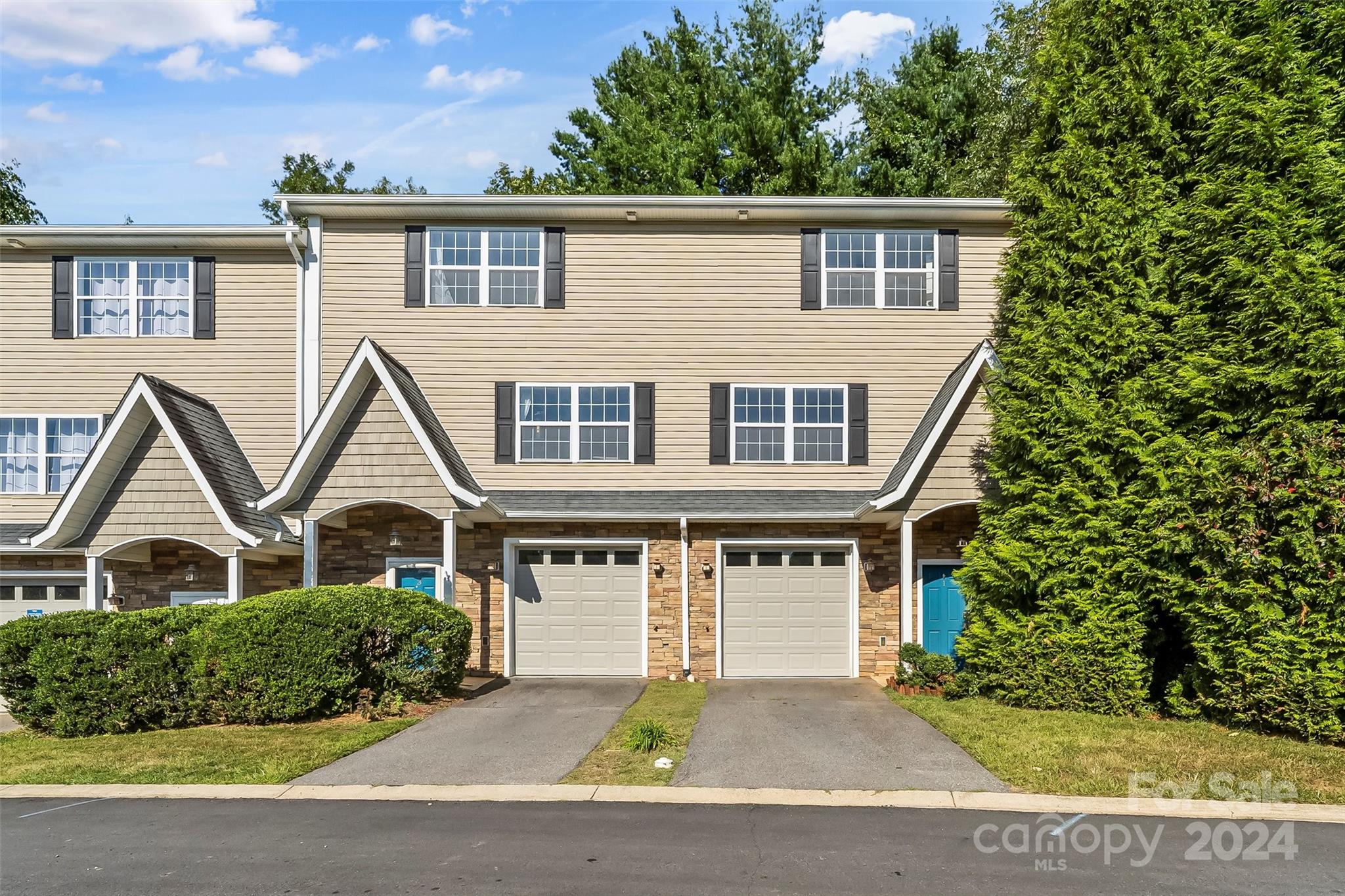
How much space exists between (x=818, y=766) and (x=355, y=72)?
506 inches

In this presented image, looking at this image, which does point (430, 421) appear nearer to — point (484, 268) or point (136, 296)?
point (484, 268)

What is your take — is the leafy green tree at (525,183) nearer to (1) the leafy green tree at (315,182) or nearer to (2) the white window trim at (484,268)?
(1) the leafy green tree at (315,182)

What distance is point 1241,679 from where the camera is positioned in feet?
34.1

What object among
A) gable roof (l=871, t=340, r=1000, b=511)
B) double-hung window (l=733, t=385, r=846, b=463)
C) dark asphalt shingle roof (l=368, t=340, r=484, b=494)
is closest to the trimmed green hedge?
dark asphalt shingle roof (l=368, t=340, r=484, b=494)

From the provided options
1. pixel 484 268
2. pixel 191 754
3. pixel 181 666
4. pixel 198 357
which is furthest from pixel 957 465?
pixel 198 357

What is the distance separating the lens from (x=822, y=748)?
10000 mm

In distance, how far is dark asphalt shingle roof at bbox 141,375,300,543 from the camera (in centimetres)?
1412

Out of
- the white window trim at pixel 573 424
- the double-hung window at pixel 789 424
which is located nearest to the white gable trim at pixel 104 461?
the white window trim at pixel 573 424

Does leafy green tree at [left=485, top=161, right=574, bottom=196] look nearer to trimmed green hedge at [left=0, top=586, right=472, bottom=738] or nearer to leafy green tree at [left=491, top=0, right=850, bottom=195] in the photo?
leafy green tree at [left=491, top=0, right=850, bottom=195]

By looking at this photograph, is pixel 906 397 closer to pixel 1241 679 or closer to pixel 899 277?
pixel 899 277

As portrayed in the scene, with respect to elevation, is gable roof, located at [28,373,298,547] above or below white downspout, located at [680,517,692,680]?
above

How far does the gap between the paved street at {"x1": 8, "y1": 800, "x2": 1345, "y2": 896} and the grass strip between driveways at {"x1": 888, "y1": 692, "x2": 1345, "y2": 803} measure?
100 cm

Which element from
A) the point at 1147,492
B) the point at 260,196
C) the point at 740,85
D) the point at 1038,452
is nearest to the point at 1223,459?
the point at 1147,492

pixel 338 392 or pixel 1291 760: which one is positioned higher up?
pixel 338 392
